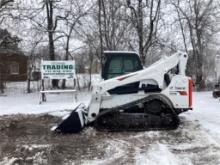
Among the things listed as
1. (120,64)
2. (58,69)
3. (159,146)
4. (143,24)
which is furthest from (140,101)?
(143,24)

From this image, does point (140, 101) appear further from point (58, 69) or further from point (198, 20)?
point (198, 20)

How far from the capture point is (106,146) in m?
6.36

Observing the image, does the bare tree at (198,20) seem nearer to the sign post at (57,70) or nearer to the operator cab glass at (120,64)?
the sign post at (57,70)

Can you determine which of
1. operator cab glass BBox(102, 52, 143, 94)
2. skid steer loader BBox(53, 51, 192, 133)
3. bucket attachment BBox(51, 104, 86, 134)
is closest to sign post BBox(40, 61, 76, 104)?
operator cab glass BBox(102, 52, 143, 94)

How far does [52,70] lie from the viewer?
43.9 feet

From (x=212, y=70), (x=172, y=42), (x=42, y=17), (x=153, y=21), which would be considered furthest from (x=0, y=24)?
(x=212, y=70)

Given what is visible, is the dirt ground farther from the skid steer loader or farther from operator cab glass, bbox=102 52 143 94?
operator cab glass, bbox=102 52 143 94

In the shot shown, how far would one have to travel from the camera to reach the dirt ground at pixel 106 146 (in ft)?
18.1

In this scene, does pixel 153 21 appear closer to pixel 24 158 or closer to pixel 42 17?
pixel 42 17

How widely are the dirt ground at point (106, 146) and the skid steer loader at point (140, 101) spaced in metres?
0.28

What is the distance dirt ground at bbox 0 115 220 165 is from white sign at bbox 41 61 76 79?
17.4ft

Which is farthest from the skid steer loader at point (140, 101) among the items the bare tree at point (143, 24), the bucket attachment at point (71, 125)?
the bare tree at point (143, 24)

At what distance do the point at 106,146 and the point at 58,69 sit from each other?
24.7ft

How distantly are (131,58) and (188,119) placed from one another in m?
2.19
